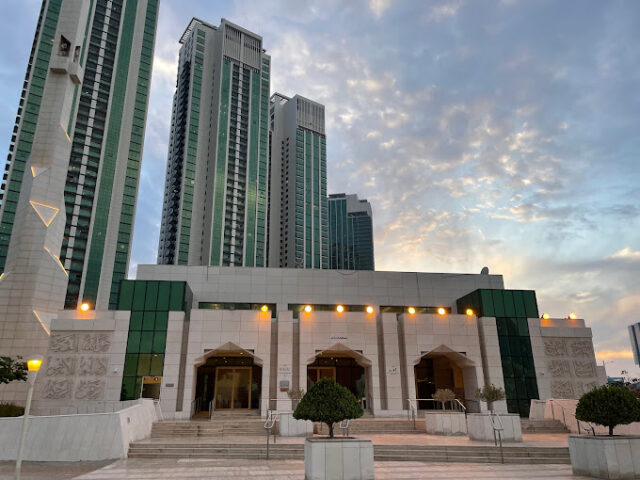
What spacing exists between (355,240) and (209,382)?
5906 inches

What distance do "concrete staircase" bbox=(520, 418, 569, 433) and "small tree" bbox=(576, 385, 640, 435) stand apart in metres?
12.0

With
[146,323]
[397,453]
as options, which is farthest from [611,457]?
[146,323]

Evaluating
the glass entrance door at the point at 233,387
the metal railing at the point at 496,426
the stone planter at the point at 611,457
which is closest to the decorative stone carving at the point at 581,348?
the metal railing at the point at 496,426

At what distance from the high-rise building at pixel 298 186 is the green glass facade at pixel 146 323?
297 ft

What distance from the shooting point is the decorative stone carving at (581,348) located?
30.5 metres

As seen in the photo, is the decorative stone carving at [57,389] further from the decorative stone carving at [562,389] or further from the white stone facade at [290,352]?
the decorative stone carving at [562,389]

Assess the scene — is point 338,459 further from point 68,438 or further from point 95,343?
point 95,343

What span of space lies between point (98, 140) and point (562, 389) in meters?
92.0

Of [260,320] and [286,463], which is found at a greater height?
[260,320]

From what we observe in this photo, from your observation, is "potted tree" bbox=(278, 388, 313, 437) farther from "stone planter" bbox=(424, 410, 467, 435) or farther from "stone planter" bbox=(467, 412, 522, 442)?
"stone planter" bbox=(467, 412, 522, 442)

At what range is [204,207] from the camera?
100750 mm

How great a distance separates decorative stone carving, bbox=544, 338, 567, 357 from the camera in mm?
30609

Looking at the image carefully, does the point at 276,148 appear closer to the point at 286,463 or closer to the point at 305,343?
the point at 305,343

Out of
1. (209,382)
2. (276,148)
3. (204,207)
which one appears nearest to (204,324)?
(209,382)
